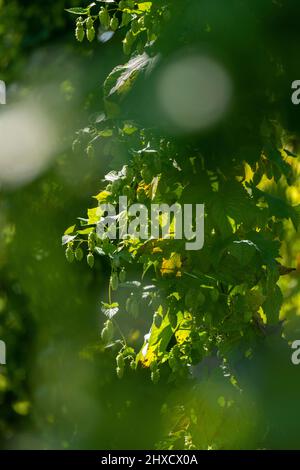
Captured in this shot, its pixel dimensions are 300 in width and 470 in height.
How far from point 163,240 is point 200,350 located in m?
0.33

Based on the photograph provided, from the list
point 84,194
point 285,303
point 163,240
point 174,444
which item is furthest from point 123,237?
point 84,194

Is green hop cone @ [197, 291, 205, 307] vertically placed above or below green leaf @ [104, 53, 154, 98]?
below

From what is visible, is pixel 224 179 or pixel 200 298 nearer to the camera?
pixel 200 298

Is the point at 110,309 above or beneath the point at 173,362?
above

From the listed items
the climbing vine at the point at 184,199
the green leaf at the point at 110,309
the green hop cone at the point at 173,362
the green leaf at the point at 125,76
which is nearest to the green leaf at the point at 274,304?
the climbing vine at the point at 184,199

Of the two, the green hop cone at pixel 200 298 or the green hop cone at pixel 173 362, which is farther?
the green hop cone at pixel 173 362

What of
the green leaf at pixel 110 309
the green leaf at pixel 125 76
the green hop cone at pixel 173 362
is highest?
the green leaf at pixel 125 76

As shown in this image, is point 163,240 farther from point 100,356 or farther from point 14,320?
point 14,320

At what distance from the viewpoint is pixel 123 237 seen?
8.20ft

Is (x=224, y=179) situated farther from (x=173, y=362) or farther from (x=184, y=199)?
(x=173, y=362)

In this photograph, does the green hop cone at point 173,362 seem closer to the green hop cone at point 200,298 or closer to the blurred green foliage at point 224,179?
the blurred green foliage at point 224,179

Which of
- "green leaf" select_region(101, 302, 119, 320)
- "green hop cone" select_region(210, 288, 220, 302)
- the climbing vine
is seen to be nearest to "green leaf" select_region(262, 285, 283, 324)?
the climbing vine

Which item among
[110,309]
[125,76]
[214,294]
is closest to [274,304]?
[214,294]

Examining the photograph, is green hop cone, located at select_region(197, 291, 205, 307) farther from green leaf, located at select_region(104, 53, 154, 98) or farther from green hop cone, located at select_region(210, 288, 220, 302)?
green leaf, located at select_region(104, 53, 154, 98)
